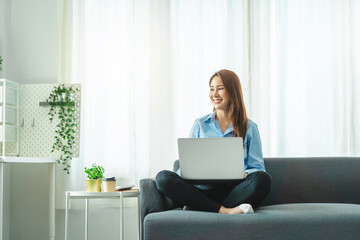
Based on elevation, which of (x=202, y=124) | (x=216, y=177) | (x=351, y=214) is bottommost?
(x=351, y=214)

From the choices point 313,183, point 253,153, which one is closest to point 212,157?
point 253,153

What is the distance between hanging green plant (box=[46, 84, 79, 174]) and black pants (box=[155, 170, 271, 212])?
1252 mm

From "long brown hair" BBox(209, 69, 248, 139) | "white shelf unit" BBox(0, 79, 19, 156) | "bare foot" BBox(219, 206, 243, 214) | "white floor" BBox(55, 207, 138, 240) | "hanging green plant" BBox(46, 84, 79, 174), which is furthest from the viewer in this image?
"white floor" BBox(55, 207, 138, 240)

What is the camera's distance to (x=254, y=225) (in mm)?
1966

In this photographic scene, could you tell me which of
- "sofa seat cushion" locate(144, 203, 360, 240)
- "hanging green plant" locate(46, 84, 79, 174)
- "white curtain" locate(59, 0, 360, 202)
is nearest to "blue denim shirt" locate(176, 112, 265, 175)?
"sofa seat cushion" locate(144, 203, 360, 240)

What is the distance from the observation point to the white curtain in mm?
3467

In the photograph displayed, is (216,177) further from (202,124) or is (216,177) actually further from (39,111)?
(39,111)

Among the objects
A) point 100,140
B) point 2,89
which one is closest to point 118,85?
point 100,140

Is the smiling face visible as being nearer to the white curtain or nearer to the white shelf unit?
the white curtain

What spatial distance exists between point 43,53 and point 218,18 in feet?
4.47

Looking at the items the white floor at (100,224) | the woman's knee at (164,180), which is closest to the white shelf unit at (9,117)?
the white floor at (100,224)

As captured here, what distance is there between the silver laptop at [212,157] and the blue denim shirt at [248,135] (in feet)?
0.96

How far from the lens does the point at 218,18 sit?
3.54 metres

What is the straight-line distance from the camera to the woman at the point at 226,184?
2.17m
